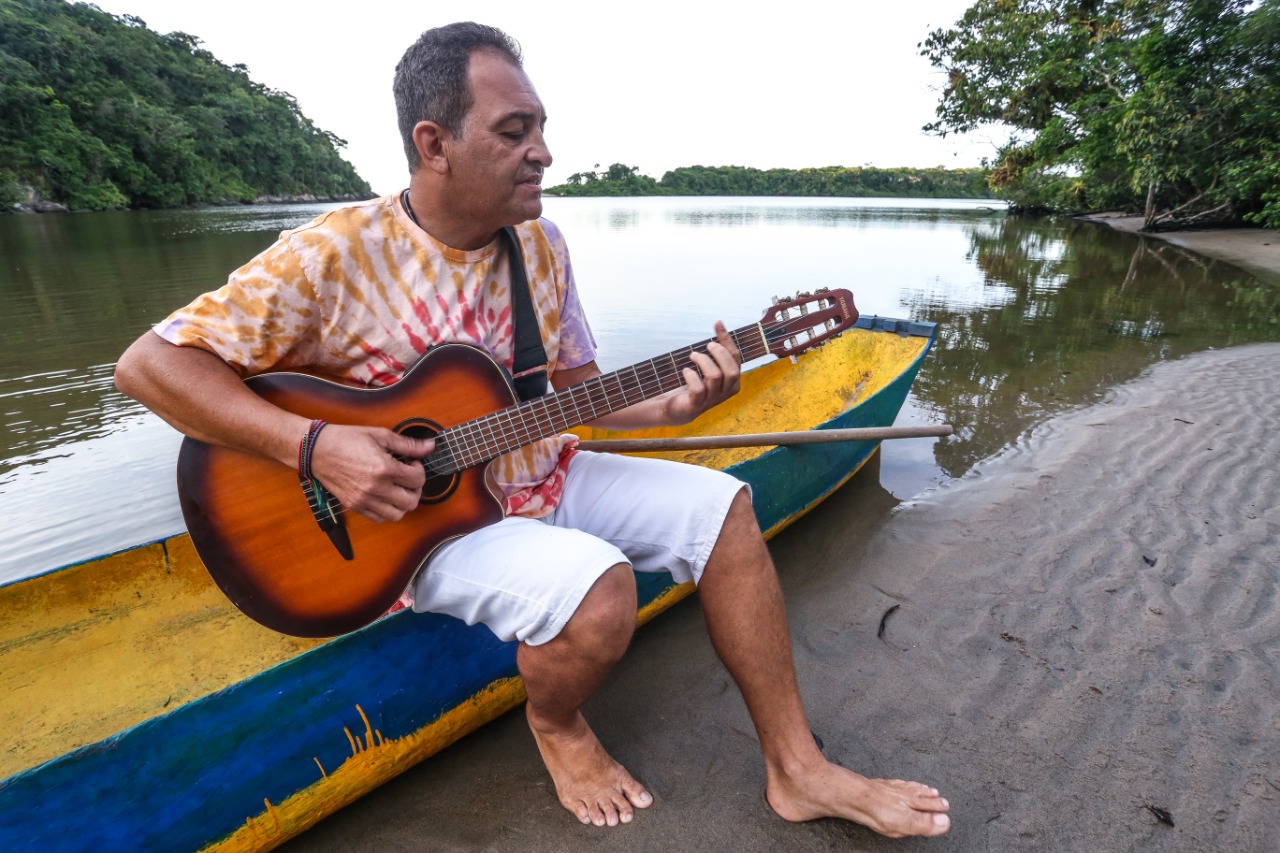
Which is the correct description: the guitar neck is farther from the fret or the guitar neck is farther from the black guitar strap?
the black guitar strap

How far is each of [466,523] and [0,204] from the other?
49.5m

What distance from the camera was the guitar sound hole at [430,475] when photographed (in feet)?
6.22

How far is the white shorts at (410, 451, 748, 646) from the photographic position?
1.67 m

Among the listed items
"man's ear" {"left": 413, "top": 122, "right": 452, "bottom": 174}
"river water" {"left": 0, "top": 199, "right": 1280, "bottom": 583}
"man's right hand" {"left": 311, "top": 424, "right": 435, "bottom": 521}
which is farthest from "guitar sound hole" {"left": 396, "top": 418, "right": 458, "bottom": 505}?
"river water" {"left": 0, "top": 199, "right": 1280, "bottom": 583}

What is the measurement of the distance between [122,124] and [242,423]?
212ft

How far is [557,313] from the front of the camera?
2.30 meters

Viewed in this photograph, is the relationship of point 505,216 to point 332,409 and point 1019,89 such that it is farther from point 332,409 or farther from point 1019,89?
point 1019,89

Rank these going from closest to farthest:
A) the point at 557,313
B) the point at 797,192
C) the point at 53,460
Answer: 1. the point at 557,313
2. the point at 53,460
3. the point at 797,192

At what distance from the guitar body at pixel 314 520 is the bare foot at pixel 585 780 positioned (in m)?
0.63

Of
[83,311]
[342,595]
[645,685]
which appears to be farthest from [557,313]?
[83,311]

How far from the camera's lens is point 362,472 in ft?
5.57

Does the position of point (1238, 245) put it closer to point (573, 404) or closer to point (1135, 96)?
point (1135, 96)

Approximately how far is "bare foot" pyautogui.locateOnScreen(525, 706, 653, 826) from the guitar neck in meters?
0.81

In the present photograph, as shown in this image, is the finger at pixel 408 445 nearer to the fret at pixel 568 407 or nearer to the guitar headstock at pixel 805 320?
the fret at pixel 568 407
